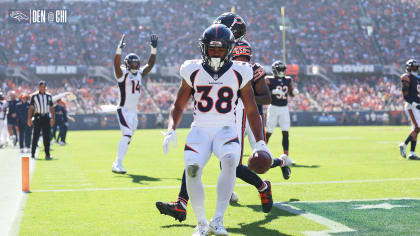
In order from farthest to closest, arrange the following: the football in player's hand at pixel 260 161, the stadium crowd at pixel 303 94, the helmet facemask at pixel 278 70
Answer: the stadium crowd at pixel 303 94 → the helmet facemask at pixel 278 70 → the football in player's hand at pixel 260 161

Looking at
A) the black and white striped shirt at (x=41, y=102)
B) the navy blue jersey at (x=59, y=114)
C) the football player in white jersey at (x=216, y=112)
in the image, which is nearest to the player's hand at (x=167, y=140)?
the football player in white jersey at (x=216, y=112)

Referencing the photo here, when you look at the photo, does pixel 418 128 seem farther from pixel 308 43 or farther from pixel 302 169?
pixel 308 43

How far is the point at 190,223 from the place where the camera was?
5.34 meters

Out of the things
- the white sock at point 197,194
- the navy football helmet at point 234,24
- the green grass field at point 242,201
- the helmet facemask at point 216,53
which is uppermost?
the navy football helmet at point 234,24

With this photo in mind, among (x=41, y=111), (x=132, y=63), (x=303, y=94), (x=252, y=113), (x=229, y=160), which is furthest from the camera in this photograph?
(x=303, y=94)

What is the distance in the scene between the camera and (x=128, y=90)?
10.2m

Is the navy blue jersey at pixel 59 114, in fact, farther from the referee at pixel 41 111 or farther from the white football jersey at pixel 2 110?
the referee at pixel 41 111

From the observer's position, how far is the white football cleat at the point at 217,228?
442 cm

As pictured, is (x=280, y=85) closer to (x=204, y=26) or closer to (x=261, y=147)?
(x=261, y=147)

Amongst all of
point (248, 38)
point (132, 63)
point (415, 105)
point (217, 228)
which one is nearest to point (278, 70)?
point (132, 63)

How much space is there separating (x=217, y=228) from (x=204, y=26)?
41.3 meters

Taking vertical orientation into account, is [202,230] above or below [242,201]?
above

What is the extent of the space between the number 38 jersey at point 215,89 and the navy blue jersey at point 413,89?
834cm

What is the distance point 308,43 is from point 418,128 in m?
34.6
